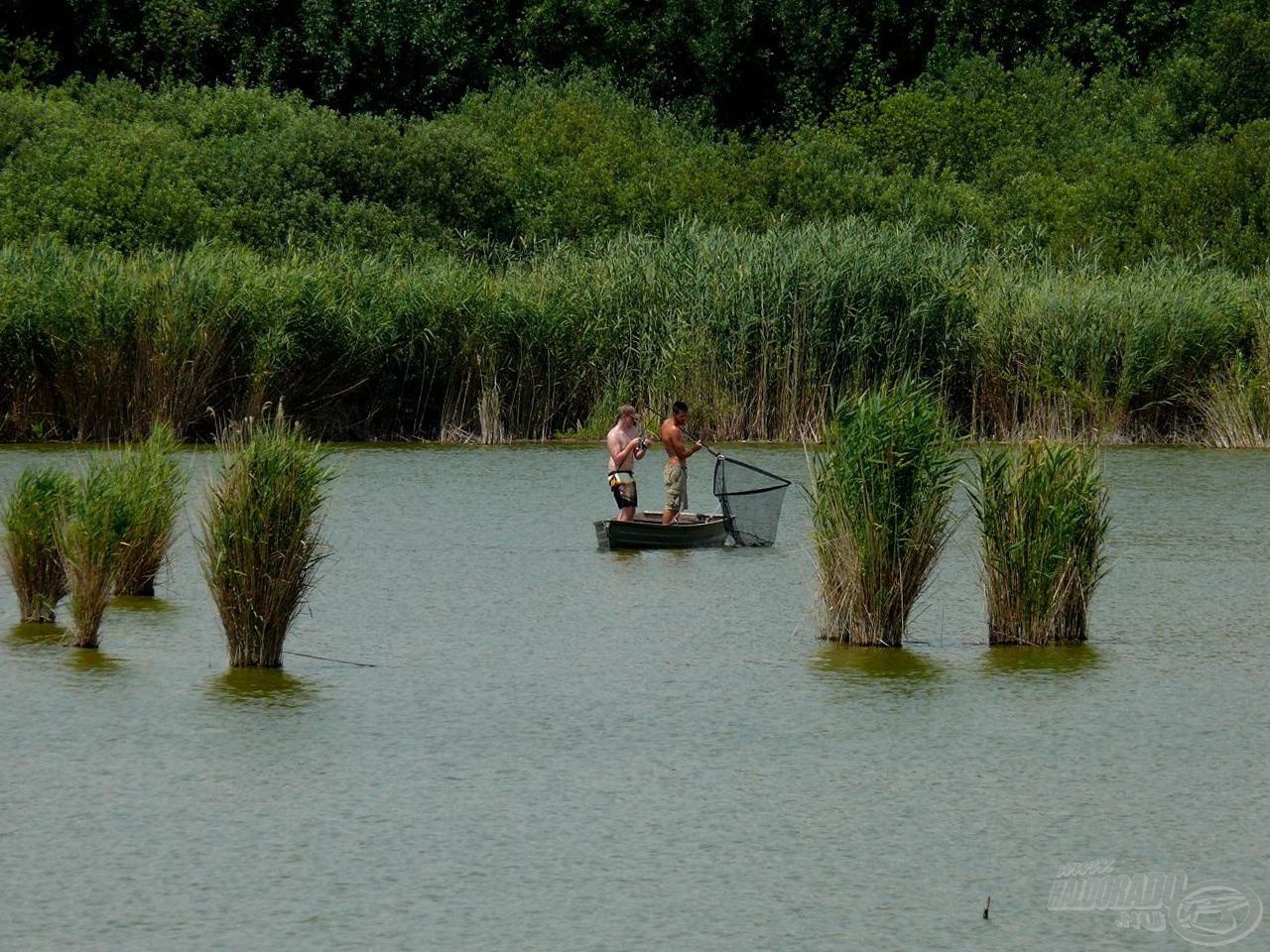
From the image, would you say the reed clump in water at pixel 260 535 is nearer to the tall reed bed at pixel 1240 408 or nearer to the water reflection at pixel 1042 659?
the water reflection at pixel 1042 659

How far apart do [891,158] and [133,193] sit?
15.8 m

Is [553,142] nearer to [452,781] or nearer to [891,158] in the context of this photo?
[891,158]

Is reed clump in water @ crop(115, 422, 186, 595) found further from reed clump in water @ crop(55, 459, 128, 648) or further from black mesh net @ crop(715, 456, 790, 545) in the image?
black mesh net @ crop(715, 456, 790, 545)

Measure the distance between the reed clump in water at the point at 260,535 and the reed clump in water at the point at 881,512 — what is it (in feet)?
8.88

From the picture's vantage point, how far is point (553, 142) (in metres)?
38.3

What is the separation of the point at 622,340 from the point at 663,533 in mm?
10067

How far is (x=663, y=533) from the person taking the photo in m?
16.1

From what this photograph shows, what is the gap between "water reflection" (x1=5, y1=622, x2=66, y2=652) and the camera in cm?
1107

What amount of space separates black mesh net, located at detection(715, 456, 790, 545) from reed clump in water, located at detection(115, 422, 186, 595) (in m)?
4.58

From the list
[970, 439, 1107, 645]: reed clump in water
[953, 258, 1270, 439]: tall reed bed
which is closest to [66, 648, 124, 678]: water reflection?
[970, 439, 1107, 645]: reed clump in water

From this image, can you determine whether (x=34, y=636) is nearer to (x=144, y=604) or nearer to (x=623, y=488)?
(x=144, y=604)

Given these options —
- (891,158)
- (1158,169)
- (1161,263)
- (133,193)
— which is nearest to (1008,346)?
(1161,263)

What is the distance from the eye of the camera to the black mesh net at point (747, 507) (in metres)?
16.1

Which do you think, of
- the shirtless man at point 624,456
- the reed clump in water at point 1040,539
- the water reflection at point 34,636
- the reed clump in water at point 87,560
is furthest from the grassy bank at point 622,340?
the reed clump in water at point 1040,539
